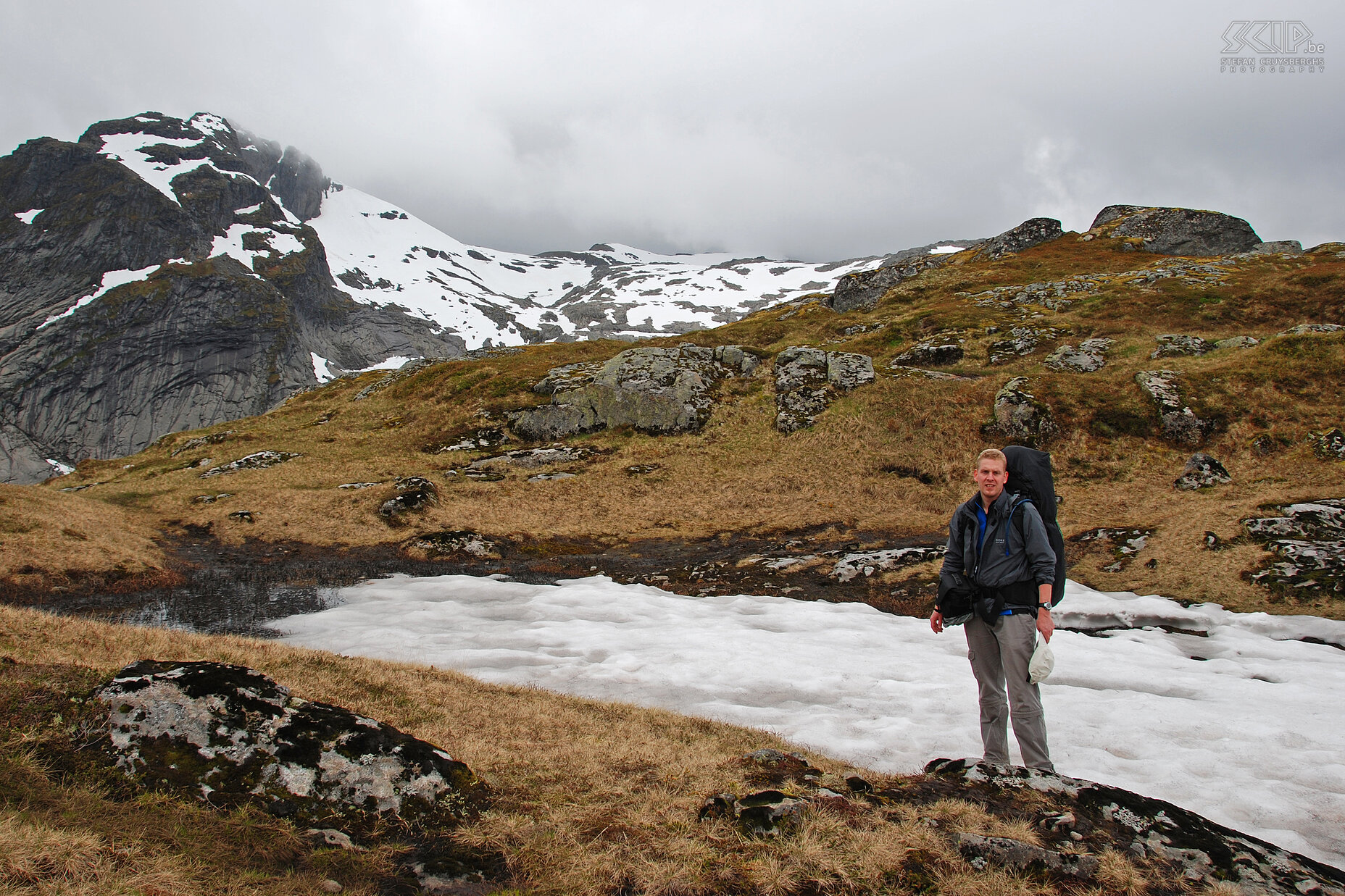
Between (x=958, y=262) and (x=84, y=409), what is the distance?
749ft

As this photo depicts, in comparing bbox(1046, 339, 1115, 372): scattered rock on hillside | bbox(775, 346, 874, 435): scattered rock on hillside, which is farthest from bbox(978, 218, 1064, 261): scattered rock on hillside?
bbox(775, 346, 874, 435): scattered rock on hillside

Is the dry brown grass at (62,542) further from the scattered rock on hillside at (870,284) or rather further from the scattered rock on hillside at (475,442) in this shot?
the scattered rock on hillside at (870,284)

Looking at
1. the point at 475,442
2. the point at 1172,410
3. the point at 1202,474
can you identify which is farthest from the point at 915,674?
the point at 475,442

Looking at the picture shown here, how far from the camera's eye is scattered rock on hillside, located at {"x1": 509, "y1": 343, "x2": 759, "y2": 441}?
164 ft

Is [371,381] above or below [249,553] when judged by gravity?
above

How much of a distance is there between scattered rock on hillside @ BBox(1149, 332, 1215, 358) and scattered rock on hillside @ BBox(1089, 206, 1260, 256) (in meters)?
49.0

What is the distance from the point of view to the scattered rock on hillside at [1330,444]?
2955 cm

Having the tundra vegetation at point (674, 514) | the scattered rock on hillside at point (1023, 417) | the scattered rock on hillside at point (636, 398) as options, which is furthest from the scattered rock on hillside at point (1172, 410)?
the scattered rock on hillside at point (636, 398)

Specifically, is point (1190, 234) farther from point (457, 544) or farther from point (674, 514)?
point (457, 544)

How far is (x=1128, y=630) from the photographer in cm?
1761

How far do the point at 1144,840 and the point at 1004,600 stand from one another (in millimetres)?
2839

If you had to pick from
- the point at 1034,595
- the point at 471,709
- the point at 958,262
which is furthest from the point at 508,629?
the point at 958,262

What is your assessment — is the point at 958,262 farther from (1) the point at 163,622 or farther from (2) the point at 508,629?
(1) the point at 163,622

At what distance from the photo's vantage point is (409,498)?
3559 cm
